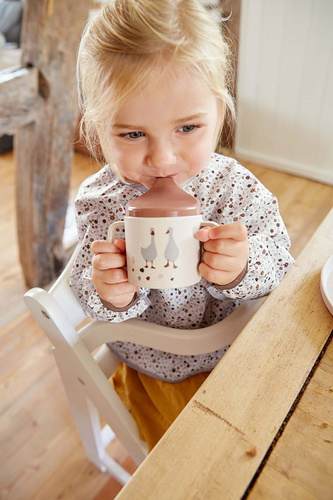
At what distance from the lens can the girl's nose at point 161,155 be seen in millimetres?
577

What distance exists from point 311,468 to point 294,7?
2572 millimetres

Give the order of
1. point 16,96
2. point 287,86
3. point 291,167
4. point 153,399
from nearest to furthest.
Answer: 1. point 153,399
2. point 16,96
3. point 287,86
4. point 291,167

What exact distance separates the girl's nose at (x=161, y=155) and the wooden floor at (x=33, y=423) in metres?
1.10

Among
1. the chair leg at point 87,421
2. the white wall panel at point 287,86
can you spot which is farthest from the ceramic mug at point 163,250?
the white wall panel at point 287,86

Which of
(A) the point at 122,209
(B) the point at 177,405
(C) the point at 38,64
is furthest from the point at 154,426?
(C) the point at 38,64

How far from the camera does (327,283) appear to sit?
25.0 inches

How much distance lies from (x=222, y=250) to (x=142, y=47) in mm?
297

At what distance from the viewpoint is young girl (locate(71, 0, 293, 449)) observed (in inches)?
21.7

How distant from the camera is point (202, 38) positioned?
588mm

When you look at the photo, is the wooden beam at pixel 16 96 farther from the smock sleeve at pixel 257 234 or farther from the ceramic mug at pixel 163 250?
the ceramic mug at pixel 163 250

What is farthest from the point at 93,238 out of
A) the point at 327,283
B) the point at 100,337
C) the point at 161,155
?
the point at 327,283

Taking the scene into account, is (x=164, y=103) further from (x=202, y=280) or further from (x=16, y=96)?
(x=16, y=96)

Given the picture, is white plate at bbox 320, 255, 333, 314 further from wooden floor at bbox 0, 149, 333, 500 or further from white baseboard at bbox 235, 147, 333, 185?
white baseboard at bbox 235, 147, 333, 185

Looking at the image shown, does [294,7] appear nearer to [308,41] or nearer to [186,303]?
[308,41]
